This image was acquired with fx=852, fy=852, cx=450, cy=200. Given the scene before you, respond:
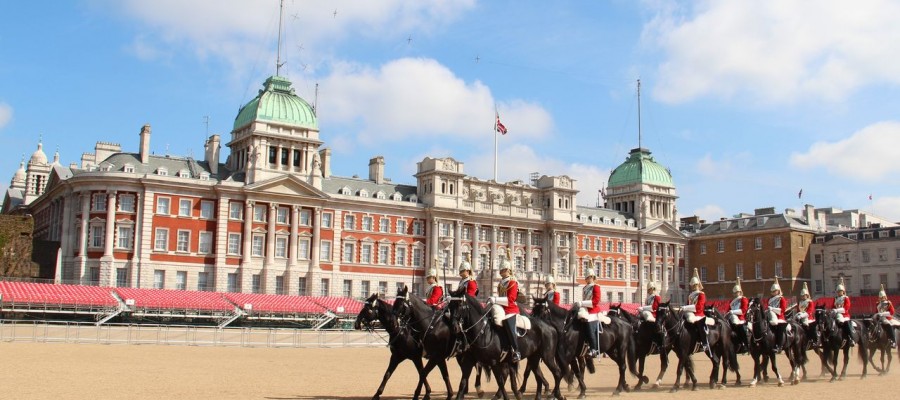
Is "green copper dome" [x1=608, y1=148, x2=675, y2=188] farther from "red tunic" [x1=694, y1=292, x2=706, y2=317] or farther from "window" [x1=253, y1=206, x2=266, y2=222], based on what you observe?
"red tunic" [x1=694, y1=292, x2=706, y2=317]

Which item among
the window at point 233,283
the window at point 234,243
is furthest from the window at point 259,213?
the window at point 233,283

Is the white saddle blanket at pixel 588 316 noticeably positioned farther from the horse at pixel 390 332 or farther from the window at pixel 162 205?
the window at pixel 162 205

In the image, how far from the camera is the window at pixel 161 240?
217 feet

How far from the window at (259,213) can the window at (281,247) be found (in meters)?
2.10

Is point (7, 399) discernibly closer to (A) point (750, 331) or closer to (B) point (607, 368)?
(A) point (750, 331)

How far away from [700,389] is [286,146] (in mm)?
53064

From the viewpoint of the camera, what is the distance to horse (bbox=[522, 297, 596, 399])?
2084cm

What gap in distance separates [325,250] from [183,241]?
1203 centimetres

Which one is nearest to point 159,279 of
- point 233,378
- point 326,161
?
point 326,161

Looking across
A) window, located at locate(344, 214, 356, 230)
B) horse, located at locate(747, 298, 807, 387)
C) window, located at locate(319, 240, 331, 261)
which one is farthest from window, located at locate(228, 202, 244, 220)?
horse, located at locate(747, 298, 807, 387)

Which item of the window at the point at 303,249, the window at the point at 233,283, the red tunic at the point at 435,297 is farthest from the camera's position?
the window at the point at 303,249

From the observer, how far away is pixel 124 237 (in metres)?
65.6

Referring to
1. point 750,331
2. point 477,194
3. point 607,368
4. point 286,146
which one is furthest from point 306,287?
point 750,331

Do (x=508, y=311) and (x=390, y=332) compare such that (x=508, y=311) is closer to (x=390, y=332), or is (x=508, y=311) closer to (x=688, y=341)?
(x=390, y=332)
